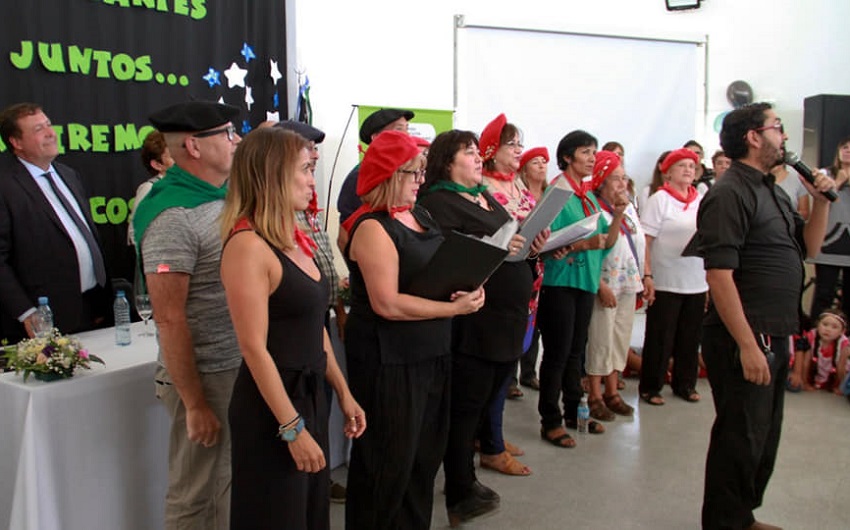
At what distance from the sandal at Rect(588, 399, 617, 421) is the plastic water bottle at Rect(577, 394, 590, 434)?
7.7 inches

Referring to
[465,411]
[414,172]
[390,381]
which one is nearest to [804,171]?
[414,172]

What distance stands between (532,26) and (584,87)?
27.8 inches

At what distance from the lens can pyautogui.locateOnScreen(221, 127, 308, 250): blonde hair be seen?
1561mm

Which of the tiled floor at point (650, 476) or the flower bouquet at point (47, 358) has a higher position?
the flower bouquet at point (47, 358)

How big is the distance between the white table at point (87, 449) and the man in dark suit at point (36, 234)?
759mm

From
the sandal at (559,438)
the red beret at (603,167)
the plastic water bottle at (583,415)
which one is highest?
the red beret at (603,167)

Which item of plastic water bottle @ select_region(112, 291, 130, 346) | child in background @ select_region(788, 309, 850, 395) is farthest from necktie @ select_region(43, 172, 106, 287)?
child in background @ select_region(788, 309, 850, 395)

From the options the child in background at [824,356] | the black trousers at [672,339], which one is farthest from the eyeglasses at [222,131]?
the child in background at [824,356]

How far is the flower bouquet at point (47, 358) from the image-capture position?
1.94m

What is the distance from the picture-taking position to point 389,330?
2.06 meters

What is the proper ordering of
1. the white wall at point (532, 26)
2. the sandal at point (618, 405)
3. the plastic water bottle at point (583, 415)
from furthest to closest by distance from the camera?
the white wall at point (532, 26), the sandal at point (618, 405), the plastic water bottle at point (583, 415)

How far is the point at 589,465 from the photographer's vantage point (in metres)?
3.23

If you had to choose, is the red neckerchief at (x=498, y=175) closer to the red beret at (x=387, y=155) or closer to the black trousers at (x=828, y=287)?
the red beret at (x=387, y=155)

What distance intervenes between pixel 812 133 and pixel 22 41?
6.18 m
